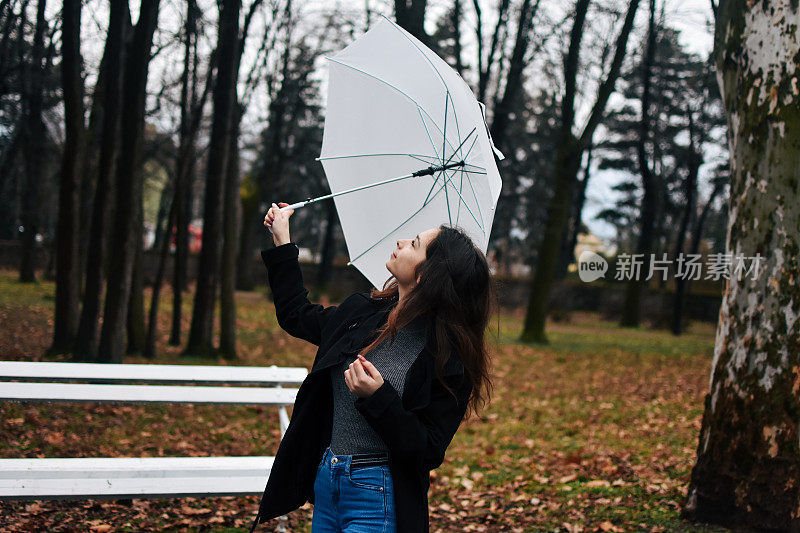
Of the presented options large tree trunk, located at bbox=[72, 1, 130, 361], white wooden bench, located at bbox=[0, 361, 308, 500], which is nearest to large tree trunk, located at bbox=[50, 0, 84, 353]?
large tree trunk, located at bbox=[72, 1, 130, 361]

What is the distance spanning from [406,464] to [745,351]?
3115mm

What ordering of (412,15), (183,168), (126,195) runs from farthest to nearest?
1. (183,168)
2. (412,15)
3. (126,195)

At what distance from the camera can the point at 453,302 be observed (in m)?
2.48

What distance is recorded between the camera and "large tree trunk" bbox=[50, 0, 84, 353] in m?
9.55

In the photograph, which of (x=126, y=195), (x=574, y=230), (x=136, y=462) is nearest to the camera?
(x=136, y=462)

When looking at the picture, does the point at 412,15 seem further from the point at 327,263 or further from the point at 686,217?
the point at 327,263

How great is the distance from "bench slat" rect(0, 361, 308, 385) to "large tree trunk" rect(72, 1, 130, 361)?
14.4 ft

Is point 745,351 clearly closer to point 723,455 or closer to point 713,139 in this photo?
point 723,455

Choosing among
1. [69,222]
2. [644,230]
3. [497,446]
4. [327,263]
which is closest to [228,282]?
[69,222]

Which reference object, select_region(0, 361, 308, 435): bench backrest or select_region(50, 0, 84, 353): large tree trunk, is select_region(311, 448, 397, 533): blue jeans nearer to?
select_region(0, 361, 308, 435): bench backrest

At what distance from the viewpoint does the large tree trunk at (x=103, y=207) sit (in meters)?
8.77

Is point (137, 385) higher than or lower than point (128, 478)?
higher

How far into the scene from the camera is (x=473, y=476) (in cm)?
651

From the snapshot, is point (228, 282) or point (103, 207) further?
point (228, 282)
